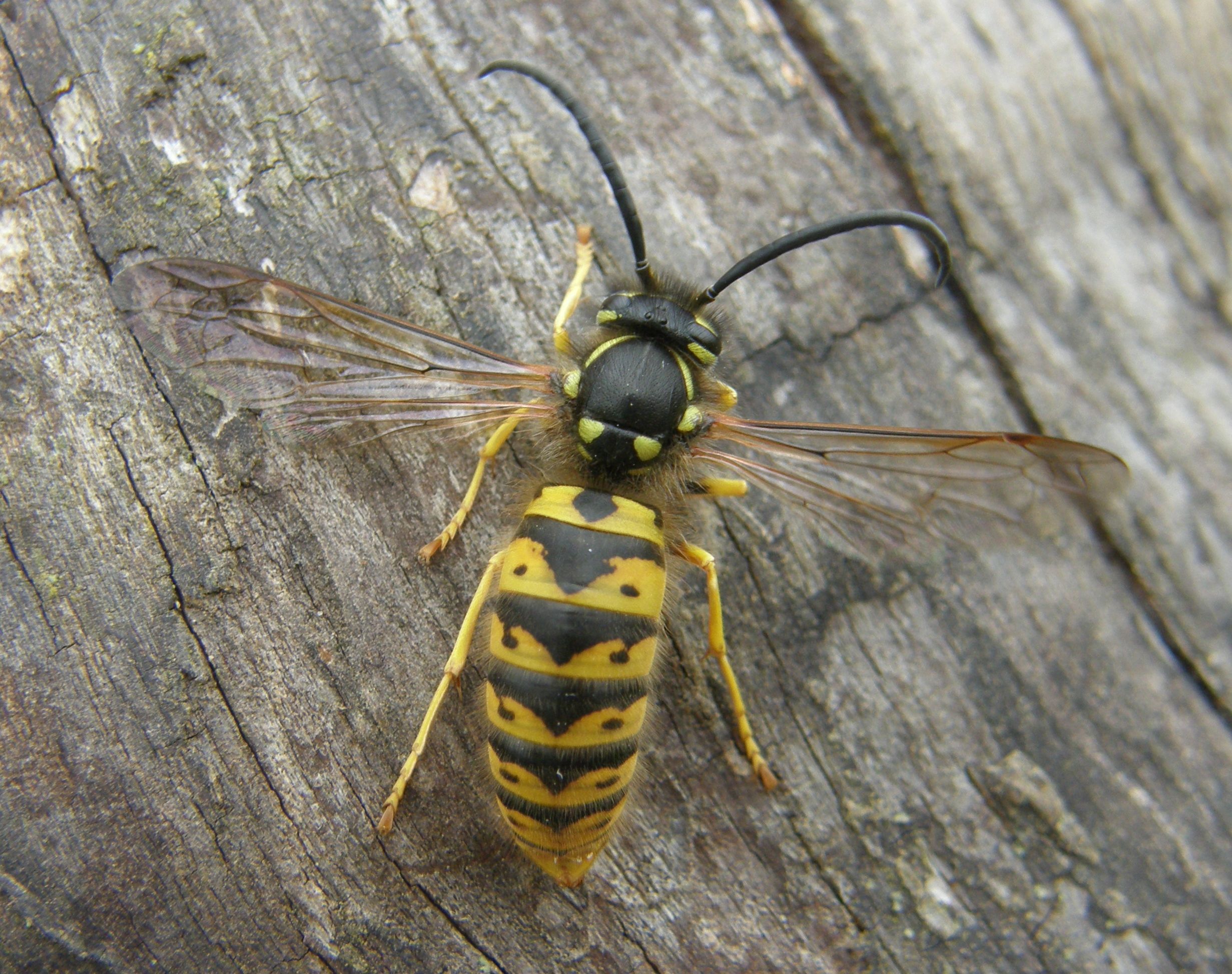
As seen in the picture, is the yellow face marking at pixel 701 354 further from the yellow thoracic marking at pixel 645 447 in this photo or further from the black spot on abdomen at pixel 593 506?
the black spot on abdomen at pixel 593 506

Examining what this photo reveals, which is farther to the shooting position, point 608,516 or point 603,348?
point 603,348

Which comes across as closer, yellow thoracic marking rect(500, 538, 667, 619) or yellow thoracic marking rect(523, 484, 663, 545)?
yellow thoracic marking rect(500, 538, 667, 619)

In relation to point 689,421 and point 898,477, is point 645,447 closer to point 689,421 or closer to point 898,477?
point 689,421

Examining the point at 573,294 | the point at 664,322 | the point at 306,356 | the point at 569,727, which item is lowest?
the point at 569,727

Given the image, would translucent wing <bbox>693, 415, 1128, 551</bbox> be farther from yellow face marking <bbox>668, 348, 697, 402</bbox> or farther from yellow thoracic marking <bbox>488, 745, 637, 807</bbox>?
yellow thoracic marking <bbox>488, 745, 637, 807</bbox>

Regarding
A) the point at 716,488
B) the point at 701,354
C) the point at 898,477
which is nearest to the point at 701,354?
the point at 701,354

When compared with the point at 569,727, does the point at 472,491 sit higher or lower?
higher

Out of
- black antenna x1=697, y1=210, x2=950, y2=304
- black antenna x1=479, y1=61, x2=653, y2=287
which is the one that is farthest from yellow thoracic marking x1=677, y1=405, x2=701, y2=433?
black antenna x1=479, y1=61, x2=653, y2=287
